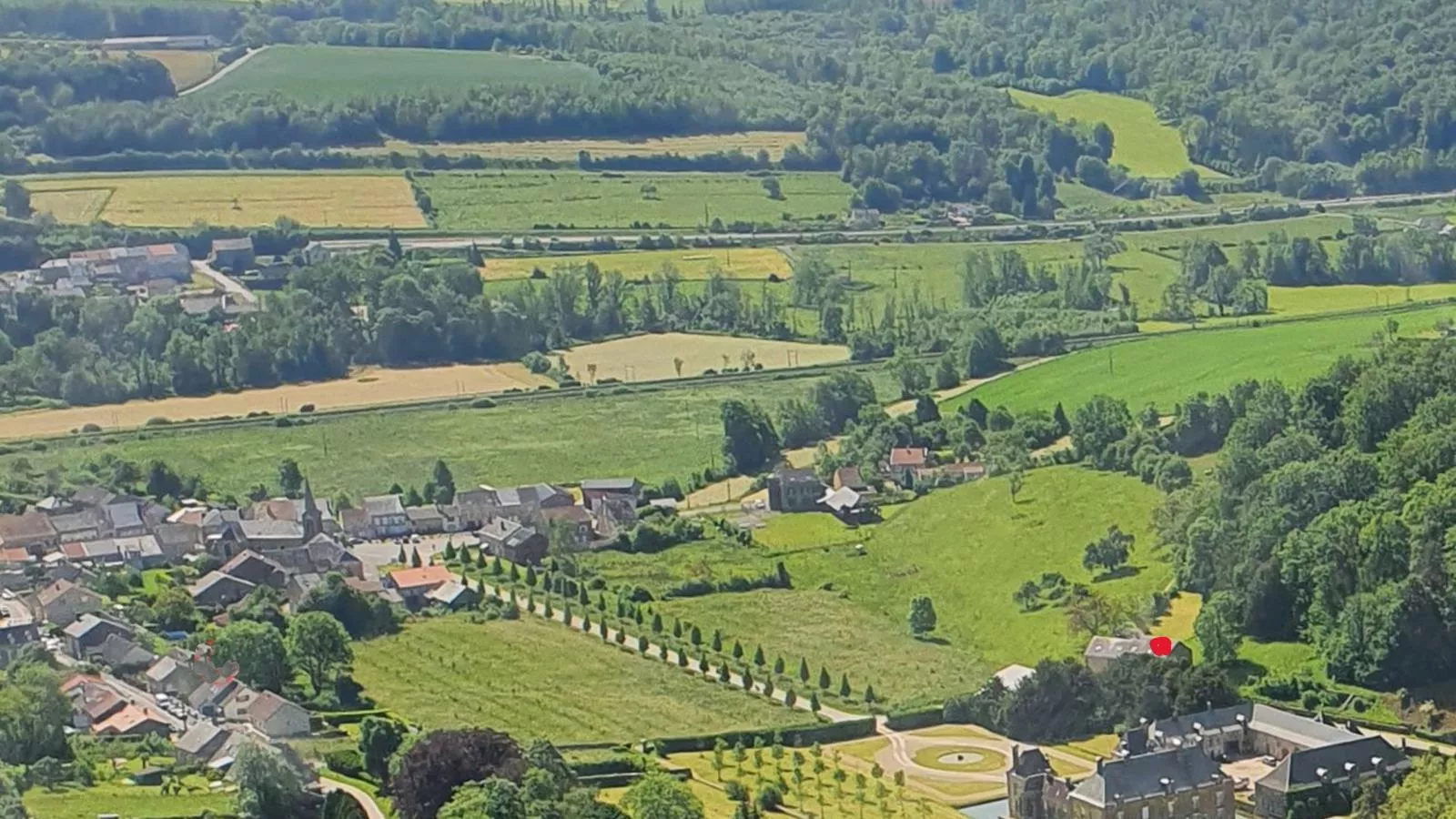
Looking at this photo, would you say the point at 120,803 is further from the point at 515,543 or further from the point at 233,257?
the point at 233,257

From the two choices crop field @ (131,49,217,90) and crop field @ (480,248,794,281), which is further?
crop field @ (131,49,217,90)

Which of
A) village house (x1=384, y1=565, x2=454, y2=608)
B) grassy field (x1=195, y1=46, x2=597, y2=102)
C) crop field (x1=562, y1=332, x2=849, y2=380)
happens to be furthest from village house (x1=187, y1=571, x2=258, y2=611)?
grassy field (x1=195, y1=46, x2=597, y2=102)

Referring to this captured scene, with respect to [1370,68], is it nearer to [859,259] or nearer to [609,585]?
Result: [859,259]

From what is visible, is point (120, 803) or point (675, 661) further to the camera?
point (675, 661)

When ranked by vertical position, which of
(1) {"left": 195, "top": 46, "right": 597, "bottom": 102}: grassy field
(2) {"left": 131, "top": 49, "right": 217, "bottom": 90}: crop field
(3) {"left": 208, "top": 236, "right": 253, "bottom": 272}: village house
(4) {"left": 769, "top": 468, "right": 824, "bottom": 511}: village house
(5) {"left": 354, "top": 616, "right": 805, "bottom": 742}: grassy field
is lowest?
(4) {"left": 769, "top": 468, "right": 824, "bottom": 511}: village house

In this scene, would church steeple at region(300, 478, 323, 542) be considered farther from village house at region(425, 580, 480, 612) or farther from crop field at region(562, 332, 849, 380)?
crop field at region(562, 332, 849, 380)

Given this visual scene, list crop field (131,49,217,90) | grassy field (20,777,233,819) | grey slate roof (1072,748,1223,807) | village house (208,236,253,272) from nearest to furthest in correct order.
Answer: grassy field (20,777,233,819), grey slate roof (1072,748,1223,807), village house (208,236,253,272), crop field (131,49,217,90)

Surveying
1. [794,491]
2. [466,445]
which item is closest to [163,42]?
[466,445]

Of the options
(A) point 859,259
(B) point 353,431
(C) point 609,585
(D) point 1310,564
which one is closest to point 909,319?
(A) point 859,259
